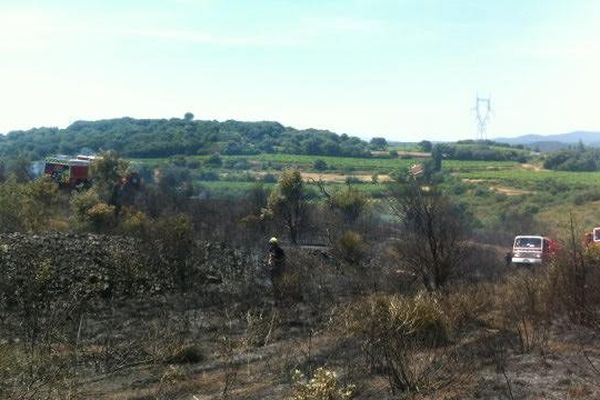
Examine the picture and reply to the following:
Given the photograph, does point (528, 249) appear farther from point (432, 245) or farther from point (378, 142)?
point (378, 142)

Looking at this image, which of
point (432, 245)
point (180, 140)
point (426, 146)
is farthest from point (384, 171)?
point (432, 245)

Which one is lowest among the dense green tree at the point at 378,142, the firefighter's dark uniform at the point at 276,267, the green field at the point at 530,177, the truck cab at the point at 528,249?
the green field at the point at 530,177

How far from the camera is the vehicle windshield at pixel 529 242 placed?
2767 cm

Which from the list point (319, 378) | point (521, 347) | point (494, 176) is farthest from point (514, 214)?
point (319, 378)

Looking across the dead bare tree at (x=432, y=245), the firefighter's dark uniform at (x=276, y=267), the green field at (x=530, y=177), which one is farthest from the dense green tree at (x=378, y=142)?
the firefighter's dark uniform at (x=276, y=267)

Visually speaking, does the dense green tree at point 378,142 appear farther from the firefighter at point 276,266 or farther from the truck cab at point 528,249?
the firefighter at point 276,266

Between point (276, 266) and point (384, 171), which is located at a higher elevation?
point (276, 266)

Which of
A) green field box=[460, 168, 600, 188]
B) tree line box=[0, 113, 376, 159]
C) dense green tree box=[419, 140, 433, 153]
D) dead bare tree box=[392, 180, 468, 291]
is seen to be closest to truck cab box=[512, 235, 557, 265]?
dead bare tree box=[392, 180, 468, 291]

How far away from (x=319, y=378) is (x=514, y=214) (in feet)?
222

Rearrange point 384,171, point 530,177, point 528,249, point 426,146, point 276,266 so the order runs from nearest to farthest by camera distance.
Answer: point 276,266 < point 528,249 < point 384,171 < point 530,177 < point 426,146

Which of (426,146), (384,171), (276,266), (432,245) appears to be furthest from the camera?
(426,146)

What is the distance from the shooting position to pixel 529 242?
28.1 m

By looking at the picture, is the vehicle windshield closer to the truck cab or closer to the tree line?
the truck cab

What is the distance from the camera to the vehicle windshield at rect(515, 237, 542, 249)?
27672 millimetres
